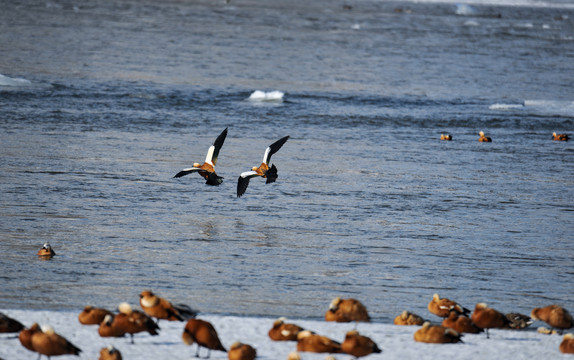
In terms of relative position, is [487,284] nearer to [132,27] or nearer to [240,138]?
[240,138]

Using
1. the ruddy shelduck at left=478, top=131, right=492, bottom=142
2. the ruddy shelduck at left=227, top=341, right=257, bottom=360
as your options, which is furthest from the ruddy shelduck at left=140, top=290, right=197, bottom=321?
the ruddy shelduck at left=478, top=131, right=492, bottom=142

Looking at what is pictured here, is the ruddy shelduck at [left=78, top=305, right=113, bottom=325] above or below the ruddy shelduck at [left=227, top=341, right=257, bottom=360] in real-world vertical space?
below

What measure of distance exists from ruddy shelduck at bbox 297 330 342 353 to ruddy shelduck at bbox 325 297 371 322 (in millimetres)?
720

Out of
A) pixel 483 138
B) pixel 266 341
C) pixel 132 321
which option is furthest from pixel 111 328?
pixel 483 138

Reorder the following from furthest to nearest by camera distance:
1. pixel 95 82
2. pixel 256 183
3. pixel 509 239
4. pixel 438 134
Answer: pixel 95 82 < pixel 438 134 < pixel 256 183 < pixel 509 239

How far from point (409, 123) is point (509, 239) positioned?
9.06 meters

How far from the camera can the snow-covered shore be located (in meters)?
6.71

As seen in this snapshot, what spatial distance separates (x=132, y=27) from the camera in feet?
148

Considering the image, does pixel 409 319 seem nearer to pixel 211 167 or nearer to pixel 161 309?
pixel 161 309

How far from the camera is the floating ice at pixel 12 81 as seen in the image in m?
21.7

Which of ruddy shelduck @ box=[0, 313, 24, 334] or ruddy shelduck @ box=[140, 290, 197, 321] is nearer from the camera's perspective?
ruddy shelduck @ box=[0, 313, 24, 334]

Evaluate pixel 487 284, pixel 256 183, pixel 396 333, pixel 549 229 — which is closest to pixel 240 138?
pixel 256 183

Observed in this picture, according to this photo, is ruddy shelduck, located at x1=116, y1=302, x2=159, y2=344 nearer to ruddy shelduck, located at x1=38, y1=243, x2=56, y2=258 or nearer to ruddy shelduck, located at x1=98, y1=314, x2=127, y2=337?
ruddy shelduck, located at x1=98, y1=314, x2=127, y2=337

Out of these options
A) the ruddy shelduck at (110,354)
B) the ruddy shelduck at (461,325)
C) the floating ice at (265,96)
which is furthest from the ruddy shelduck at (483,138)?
the ruddy shelduck at (110,354)
